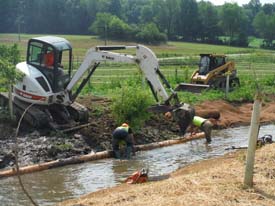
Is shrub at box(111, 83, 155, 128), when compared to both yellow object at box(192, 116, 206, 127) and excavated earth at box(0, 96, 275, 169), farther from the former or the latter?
yellow object at box(192, 116, 206, 127)

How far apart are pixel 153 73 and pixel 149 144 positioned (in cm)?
250

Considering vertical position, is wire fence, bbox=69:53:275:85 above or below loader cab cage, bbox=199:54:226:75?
below

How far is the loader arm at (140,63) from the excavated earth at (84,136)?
1.48 meters

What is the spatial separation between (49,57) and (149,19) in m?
122

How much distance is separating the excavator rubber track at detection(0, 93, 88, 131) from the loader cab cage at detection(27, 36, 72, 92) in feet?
2.82

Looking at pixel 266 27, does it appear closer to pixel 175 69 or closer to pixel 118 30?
pixel 118 30

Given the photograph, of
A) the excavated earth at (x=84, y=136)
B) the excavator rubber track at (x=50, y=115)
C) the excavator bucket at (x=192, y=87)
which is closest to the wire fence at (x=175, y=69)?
the excavator bucket at (x=192, y=87)

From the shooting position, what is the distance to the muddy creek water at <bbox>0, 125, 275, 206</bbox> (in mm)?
13817

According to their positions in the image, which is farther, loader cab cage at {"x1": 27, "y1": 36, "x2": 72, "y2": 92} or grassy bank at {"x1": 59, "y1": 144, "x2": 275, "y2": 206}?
loader cab cage at {"x1": 27, "y1": 36, "x2": 72, "y2": 92}

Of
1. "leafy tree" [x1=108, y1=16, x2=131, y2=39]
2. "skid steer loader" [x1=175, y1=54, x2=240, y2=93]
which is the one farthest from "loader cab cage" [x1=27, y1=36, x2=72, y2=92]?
"leafy tree" [x1=108, y1=16, x2=131, y2=39]

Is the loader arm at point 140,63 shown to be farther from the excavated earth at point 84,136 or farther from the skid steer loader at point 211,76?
the skid steer loader at point 211,76

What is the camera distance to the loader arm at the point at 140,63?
19.5 metres

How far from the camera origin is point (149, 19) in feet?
458

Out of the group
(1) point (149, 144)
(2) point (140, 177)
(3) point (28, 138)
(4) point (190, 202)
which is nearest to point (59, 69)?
(3) point (28, 138)
